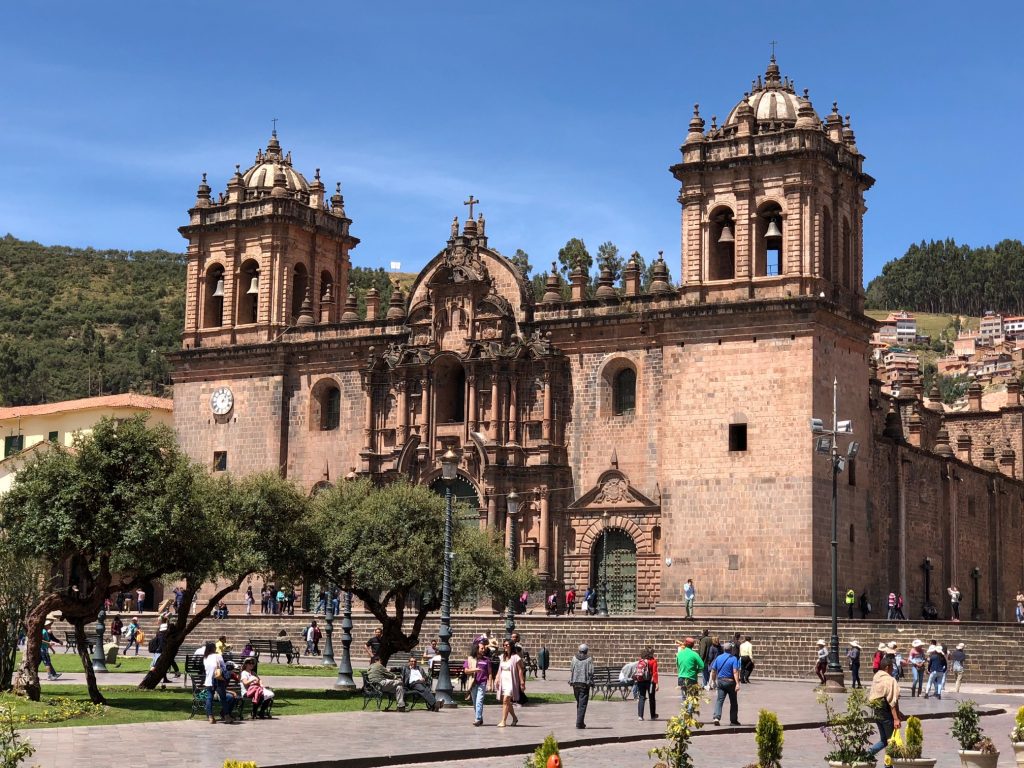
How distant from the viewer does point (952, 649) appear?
34750 millimetres

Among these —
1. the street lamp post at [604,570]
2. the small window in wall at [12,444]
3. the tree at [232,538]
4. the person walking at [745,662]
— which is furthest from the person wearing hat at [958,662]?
the small window in wall at [12,444]

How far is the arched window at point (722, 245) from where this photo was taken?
43.6m

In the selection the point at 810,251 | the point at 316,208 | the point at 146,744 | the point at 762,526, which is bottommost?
the point at 146,744

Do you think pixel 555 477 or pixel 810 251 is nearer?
pixel 810 251

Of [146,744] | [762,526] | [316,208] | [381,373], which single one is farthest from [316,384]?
[146,744]

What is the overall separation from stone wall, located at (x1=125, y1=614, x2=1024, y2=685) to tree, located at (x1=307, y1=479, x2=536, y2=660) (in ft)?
15.5

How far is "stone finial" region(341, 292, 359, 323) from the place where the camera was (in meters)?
49.7

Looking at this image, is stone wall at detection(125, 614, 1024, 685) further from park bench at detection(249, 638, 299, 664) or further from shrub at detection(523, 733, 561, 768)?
shrub at detection(523, 733, 561, 768)

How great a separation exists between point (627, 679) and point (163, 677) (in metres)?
A: 8.86

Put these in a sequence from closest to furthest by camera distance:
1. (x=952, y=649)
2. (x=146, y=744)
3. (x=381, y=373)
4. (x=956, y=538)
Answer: (x=146, y=744) → (x=952, y=649) → (x=381, y=373) → (x=956, y=538)

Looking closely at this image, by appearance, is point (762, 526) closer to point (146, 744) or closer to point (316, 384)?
point (316, 384)

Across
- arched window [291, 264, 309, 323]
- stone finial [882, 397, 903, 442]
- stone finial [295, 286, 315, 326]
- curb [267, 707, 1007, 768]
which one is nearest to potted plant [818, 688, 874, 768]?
curb [267, 707, 1007, 768]

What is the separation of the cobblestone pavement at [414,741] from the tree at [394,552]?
5.21 meters

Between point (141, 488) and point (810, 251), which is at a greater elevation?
point (810, 251)
